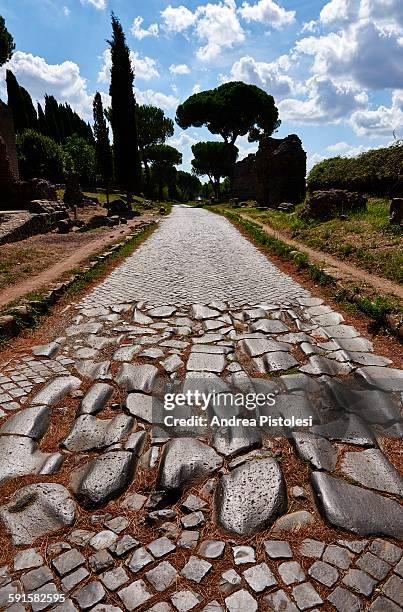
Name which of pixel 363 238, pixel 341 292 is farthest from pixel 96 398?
pixel 363 238

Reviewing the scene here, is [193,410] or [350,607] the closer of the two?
[350,607]

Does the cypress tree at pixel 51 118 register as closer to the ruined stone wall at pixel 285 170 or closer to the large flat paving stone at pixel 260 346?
the ruined stone wall at pixel 285 170

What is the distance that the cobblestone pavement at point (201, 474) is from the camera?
1796mm

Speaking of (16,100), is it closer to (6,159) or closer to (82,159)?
(82,159)

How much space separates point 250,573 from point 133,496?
0.82 metres

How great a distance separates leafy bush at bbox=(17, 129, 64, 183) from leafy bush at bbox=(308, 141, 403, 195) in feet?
65.7

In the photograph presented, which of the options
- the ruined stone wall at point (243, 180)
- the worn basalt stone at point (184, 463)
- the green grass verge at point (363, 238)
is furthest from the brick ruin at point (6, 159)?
the ruined stone wall at point (243, 180)

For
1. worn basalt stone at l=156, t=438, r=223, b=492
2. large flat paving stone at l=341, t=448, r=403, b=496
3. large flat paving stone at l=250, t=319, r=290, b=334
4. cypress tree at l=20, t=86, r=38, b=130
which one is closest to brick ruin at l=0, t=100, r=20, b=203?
large flat paving stone at l=250, t=319, r=290, b=334

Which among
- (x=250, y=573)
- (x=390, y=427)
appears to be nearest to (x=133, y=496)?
(x=250, y=573)

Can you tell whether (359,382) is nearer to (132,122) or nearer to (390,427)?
(390,427)

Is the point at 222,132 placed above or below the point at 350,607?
above

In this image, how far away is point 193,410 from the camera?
3.12 meters

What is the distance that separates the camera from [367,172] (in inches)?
570

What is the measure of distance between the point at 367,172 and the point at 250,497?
15.1m
